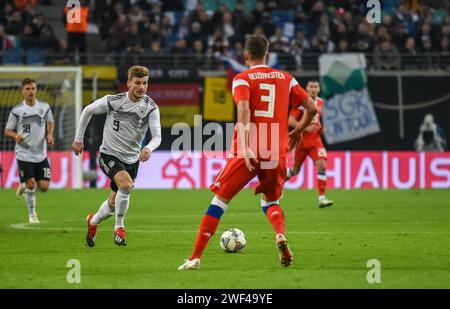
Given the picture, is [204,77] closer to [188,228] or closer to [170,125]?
[170,125]

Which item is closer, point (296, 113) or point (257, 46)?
point (257, 46)

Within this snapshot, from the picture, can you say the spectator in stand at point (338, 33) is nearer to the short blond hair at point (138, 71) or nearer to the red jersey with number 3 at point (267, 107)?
the short blond hair at point (138, 71)

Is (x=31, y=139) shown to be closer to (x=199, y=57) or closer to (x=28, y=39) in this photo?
(x=199, y=57)

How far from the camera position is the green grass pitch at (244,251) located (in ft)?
28.7

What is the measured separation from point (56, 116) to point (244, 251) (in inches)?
576

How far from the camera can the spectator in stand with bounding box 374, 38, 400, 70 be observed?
25.6m

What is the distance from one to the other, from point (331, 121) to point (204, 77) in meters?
3.33

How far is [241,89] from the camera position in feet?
30.5

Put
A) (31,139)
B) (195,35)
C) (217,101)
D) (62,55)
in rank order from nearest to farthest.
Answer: (31,139)
(217,101)
(62,55)
(195,35)

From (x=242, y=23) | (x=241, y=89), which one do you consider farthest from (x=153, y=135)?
(x=242, y=23)

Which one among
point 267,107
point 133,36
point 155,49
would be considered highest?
point 133,36

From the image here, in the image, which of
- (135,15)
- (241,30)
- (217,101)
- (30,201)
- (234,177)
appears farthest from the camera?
(135,15)
